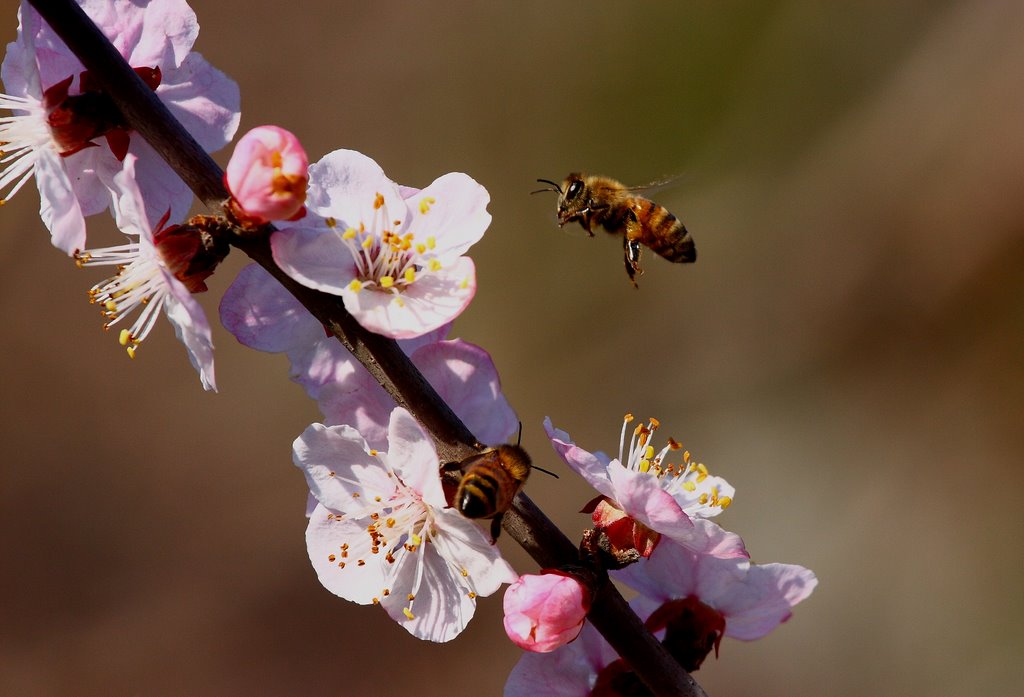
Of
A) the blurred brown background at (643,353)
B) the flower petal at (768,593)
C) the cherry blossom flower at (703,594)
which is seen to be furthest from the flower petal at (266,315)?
the blurred brown background at (643,353)

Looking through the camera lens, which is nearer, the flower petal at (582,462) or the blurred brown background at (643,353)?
the flower petal at (582,462)

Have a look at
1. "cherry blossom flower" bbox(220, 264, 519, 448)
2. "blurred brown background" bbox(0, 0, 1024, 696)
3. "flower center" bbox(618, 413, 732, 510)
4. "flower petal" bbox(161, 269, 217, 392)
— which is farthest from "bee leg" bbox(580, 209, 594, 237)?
"blurred brown background" bbox(0, 0, 1024, 696)

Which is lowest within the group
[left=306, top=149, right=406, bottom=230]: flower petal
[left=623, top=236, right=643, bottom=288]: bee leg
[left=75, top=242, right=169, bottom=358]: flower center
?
[left=623, top=236, right=643, bottom=288]: bee leg

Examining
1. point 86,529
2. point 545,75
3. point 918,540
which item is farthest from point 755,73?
point 86,529

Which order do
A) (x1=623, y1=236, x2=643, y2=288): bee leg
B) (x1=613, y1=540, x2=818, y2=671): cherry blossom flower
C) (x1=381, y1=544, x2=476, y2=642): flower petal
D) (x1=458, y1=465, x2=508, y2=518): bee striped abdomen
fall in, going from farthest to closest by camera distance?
(x1=623, y1=236, x2=643, y2=288): bee leg < (x1=613, y1=540, x2=818, y2=671): cherry blossom flower < (x1=381, y1=544, x2=476, y2=642): flower petal < (x1=458, y1=465, x2=508, y2=518): bee striped abdomen

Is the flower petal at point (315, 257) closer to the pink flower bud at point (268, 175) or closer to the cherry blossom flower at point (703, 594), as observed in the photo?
the pink flower bud at point (268, 175)

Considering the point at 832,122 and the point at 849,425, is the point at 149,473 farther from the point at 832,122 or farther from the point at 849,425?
the point at 832,122

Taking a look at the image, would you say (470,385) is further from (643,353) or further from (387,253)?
(643,353)

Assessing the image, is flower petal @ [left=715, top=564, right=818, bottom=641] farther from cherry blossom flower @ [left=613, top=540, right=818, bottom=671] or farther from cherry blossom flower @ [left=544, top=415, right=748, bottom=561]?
cherry blossom flower @ [left=544, top=415, right=748, bottom=561]
